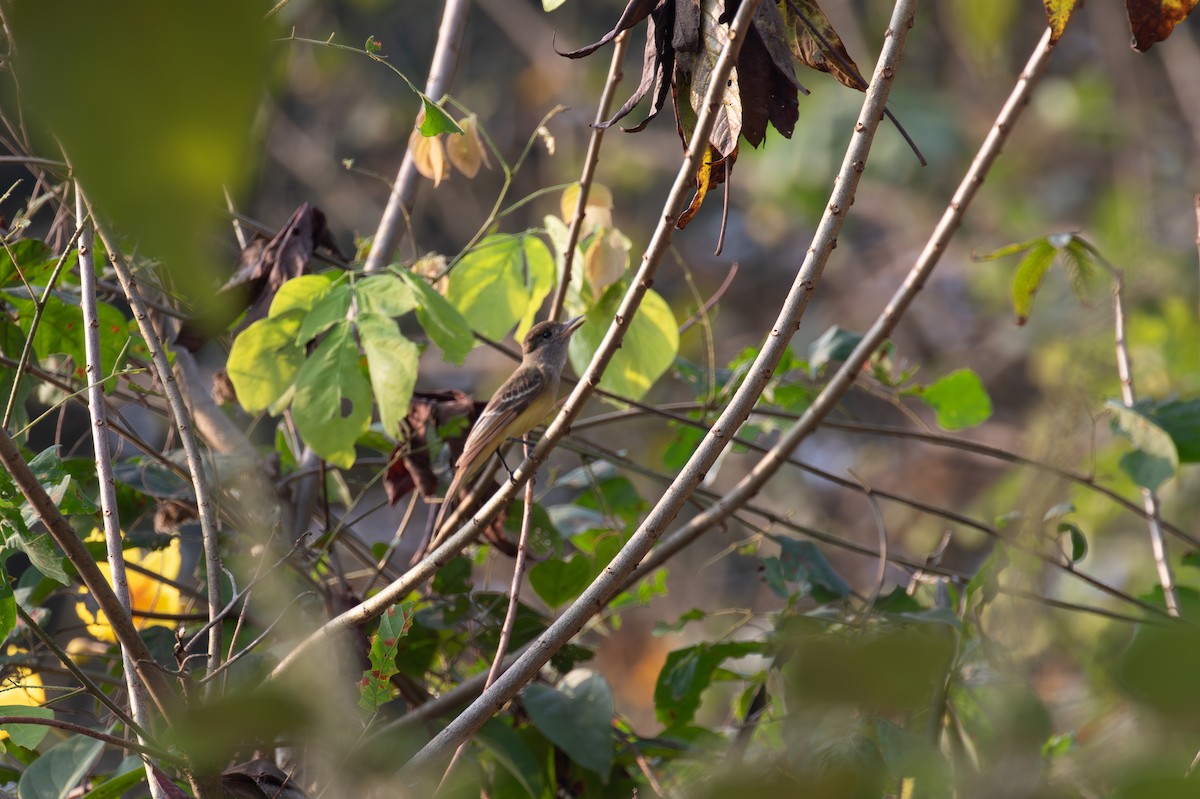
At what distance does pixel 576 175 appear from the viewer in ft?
31.4

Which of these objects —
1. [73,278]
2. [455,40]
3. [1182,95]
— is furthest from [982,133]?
[73,278]

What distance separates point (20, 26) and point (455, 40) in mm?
2779

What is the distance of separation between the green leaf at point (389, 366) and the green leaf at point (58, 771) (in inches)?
31.6

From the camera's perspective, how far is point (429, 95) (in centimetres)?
298

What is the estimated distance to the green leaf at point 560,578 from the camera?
9.21 feet

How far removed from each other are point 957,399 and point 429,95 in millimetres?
1735

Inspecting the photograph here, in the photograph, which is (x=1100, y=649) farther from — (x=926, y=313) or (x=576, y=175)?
(x=926, y=313)

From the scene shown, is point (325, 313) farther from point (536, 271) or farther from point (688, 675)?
point (688, 675)

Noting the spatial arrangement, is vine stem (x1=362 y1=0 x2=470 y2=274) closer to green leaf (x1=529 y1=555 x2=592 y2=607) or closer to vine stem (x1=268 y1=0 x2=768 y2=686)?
green leaf (x1=529 y1=555 x2=592 y2=607)

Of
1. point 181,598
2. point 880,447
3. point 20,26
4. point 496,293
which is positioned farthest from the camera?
point 880,447

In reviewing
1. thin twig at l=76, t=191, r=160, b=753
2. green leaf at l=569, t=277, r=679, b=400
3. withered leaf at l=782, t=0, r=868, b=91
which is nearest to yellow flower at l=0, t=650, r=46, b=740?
thin twig at l=76, t=191, r=160, b=753

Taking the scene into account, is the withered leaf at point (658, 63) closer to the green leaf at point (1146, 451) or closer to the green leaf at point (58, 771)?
the green leaf at point (58, 771)

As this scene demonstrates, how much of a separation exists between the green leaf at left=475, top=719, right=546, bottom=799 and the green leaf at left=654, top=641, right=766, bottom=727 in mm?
520

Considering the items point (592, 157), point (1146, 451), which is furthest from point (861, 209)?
point (592, 157)
